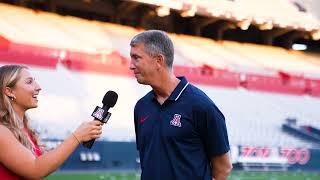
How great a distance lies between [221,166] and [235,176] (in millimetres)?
9935

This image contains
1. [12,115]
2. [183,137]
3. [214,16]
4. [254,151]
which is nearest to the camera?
[12,115]

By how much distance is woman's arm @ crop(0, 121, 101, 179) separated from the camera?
9.87ft

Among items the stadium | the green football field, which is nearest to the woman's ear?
the stadium

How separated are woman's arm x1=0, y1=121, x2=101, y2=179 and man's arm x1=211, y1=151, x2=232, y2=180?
742 mm

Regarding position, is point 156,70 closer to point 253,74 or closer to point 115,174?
point 115,174

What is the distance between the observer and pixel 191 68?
1459 cm

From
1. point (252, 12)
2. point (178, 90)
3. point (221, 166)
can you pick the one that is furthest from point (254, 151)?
point (178, 90)

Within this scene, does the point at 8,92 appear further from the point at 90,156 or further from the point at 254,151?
the point at 254,151

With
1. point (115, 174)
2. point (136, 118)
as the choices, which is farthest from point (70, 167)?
point (136, 118)

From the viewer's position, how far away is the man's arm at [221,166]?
3.44m

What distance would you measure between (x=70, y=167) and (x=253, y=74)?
21.1 ft

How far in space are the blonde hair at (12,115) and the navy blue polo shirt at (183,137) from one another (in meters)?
0.62

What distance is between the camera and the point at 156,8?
1717 centimetres

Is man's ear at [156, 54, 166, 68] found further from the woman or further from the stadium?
the stadium
